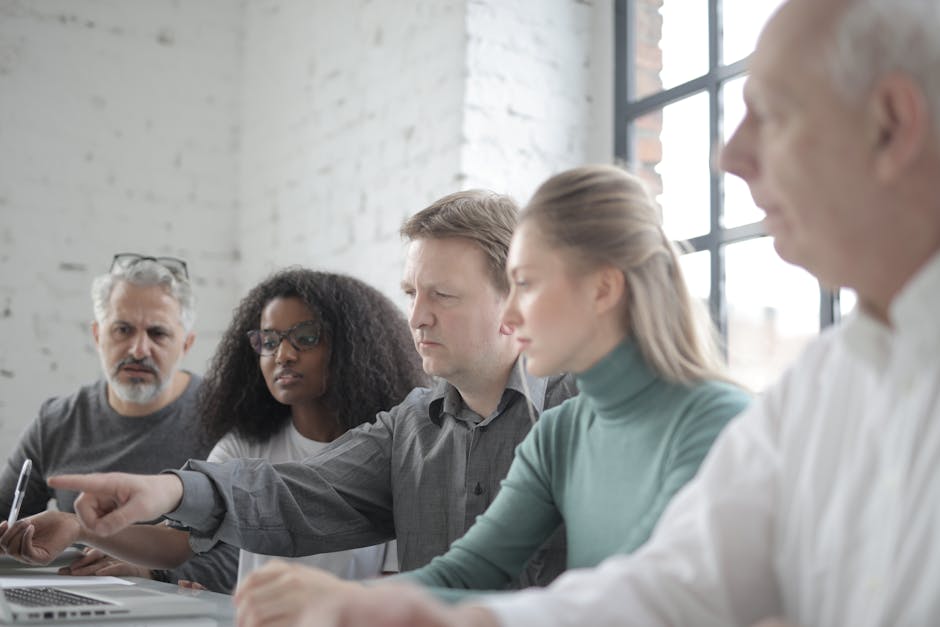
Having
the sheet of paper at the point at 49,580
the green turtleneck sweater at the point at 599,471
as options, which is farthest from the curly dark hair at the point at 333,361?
the green turtleneck sweater at the point at 599,471

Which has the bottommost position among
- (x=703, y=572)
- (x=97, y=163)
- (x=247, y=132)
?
(x=703, y=572)

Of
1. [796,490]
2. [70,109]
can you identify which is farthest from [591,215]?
[70,109]

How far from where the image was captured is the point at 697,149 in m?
3.51

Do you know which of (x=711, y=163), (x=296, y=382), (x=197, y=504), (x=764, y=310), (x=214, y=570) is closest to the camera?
(x=197, y=504)

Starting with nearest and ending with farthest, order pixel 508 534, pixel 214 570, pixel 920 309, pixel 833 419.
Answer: pixel 920 309 → pixel 833 419 → pixel 508 534 → pixel 214 570

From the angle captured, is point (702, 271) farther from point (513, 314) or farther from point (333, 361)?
point (513, 314)

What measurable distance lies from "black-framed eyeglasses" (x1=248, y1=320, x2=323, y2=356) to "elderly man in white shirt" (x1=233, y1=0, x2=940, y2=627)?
1817mm

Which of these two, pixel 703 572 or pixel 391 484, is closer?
pixel 703 572

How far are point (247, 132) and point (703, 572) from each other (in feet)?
15.2

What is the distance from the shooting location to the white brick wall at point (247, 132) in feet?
12.6

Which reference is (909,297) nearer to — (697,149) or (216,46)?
(697,149)

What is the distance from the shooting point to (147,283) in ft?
11.8

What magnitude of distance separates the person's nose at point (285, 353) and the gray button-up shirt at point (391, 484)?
1.92 ft

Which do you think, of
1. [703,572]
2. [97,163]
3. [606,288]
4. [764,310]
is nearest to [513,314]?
[606,288]
